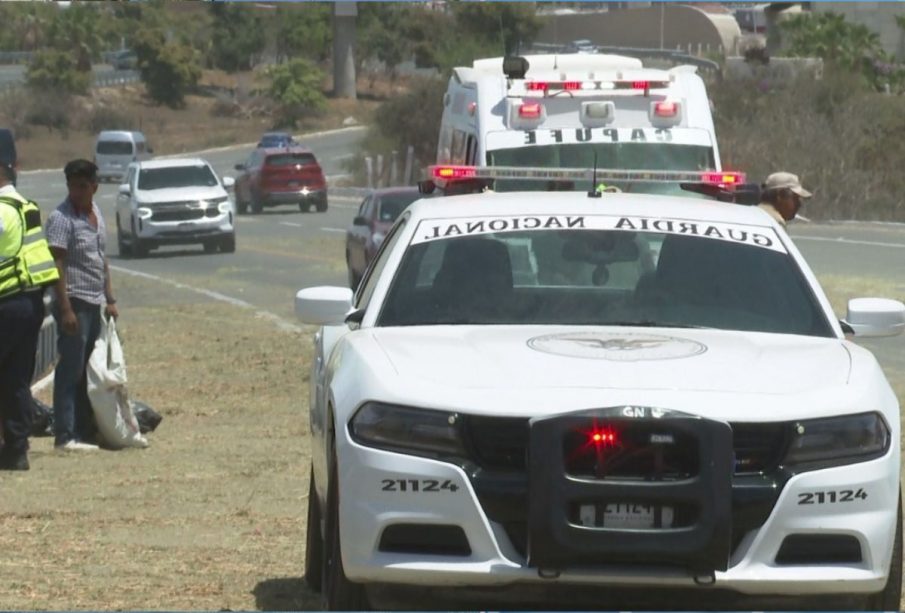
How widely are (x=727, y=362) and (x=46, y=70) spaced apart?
334ft

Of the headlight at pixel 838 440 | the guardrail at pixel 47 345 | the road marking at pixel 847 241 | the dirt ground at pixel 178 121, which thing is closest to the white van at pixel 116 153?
the dirt ground at pixel 178 121

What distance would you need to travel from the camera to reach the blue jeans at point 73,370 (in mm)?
12297

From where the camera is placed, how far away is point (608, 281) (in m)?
7.65

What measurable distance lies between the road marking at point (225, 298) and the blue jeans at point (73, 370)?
8447mm

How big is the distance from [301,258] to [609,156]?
17.1 meters

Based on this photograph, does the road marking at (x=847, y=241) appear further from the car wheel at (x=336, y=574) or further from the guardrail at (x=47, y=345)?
the car wheel at (x=336, y=574)

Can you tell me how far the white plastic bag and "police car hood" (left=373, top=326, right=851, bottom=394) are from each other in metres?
5.70

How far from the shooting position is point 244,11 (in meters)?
119

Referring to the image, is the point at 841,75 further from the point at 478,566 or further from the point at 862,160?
the point at 478,566

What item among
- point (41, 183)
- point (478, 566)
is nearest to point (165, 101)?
point (41, 183)

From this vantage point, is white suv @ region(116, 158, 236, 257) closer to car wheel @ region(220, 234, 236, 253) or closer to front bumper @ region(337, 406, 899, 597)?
car wheel @ region(220, 234, 236, 253)

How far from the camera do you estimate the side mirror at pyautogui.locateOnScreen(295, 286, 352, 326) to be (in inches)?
297

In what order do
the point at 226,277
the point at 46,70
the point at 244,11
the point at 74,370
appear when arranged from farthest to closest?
the point at 244,11, the point at 46,70, the point at 226,277, the point at 74,370

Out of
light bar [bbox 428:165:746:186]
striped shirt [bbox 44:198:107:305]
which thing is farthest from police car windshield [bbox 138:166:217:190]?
Answer: striped shirt [bbox 44:198:107:305]
